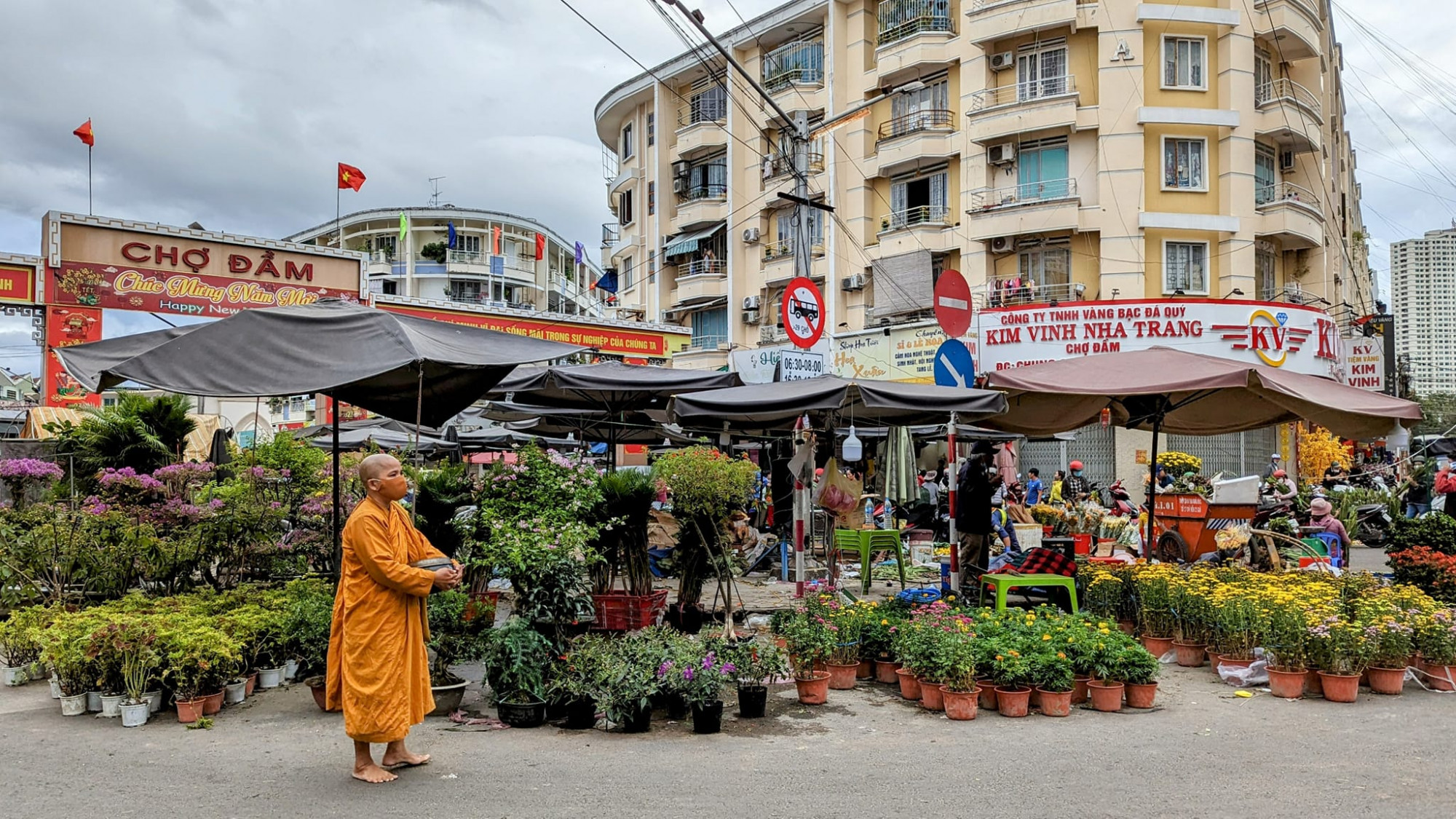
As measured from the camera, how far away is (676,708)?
6492mm

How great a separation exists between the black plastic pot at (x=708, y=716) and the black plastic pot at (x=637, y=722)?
300 mm

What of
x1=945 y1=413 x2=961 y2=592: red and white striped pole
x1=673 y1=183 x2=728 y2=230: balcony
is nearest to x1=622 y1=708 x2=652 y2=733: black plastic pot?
x1=945 y1=413 x2=961 y2=592: red and white striped pole

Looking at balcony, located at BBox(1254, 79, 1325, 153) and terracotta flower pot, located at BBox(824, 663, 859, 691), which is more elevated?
balcony, located at BBox(1254, 79, 1325, 153)

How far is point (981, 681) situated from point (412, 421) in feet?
18.5

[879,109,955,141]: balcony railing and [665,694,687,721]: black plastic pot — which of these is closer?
[665,694,687,721]: black plastic pot

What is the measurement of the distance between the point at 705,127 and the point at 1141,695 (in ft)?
99.2

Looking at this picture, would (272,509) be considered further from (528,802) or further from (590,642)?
(528,802)

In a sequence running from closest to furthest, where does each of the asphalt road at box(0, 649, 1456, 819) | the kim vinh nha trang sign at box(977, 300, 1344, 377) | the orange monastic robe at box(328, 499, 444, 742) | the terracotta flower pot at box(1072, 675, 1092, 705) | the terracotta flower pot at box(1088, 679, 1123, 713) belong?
the asphalt road at box(0, 649, 1456, 819) → the orange monastic robe at box(328, 499, 444, 742) → the terracotta flower pot at box(1088, 679, 1123, 713) → the terracotta flower pot at box(1072, 675, 1092, 705) → the kim vinh nha trang sign at box(977, 300, 1344, 377)

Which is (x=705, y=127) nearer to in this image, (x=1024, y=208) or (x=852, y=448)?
(x=1024, y=208)

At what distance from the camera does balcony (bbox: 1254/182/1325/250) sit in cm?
2588

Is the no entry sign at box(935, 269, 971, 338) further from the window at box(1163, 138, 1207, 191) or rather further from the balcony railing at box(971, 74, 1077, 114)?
the window at box(1163, 138, 1207, 191)

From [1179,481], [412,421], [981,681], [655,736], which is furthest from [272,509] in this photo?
[1179,481]

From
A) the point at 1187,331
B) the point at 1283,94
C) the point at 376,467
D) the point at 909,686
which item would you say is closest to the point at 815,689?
the point at 909,686

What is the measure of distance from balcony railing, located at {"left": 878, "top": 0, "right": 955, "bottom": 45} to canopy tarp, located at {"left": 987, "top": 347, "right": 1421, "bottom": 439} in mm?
19711
